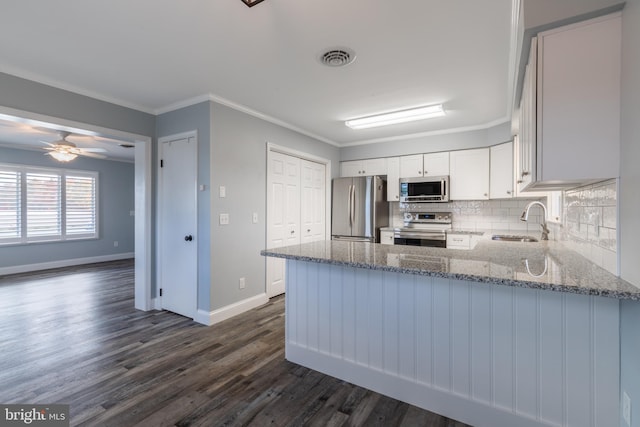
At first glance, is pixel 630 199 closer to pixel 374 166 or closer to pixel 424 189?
pixel 424 189

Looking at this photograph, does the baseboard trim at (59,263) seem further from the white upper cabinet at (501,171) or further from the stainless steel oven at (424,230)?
the white upper cabinet at (501,171)

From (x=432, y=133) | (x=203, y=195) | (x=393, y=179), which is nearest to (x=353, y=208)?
(x=393, y=179)

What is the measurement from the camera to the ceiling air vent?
7.28 ft

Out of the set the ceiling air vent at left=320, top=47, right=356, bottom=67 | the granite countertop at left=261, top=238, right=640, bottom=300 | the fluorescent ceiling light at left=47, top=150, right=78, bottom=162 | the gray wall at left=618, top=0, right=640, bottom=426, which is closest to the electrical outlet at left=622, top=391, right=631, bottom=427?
the gray wall at left=618, top=0, right=640, bottom=426

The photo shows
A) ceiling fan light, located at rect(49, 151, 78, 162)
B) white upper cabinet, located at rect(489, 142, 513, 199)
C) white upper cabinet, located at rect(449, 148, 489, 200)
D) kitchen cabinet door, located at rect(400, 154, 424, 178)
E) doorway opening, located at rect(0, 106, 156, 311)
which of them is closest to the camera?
doorway opening, located at rect(0, 106, 156, 311)

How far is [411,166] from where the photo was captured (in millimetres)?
4660

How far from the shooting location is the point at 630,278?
47.1 inches

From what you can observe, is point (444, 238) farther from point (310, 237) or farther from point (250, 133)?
point (250, 133)

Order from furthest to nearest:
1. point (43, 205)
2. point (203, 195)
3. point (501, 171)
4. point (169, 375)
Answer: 1. point (43, 205)
2. point (501, 171)
3. point (203, 195)
4. point (169, 375)

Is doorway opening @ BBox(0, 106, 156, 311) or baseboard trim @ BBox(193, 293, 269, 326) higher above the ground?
doorway opening @ BBox(0, 106, 156, 311)

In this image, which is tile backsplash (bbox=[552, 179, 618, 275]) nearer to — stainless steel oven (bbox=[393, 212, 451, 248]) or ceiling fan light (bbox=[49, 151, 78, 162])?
stainless steel oven (bbox=[393, 212, 451, 248])

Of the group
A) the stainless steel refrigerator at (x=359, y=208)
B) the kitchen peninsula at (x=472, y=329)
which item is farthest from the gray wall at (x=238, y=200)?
the stainless steel refrigerator at (x=359, y=208)

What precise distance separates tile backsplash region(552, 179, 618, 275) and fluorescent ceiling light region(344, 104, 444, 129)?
61.8 inches

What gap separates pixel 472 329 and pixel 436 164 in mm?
3280
